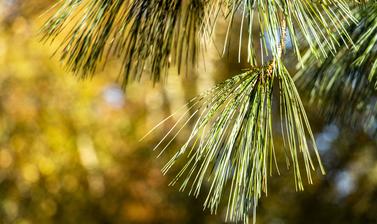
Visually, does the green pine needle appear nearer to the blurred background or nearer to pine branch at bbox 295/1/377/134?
pine branch at bbox 295/1/377/134

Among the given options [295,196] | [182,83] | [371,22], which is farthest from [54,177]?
[371,22]

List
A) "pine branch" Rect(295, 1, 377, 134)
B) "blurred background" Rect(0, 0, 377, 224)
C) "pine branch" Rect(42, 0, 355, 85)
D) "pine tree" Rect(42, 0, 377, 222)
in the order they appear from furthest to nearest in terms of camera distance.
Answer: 1. "blurred background" Rect(0, 0, 377, 224)
2. "pine branch" Rect(295, 1, 377, 134)
3. "pine branch" Rect(42, 0, 355, 85)
4. "pine tree" Rect(42, 0, 377, 222)

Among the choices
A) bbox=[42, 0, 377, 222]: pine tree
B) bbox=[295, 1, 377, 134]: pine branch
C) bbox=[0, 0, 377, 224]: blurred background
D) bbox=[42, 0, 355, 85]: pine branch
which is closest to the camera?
bbox=[42, 0, 377, 222]: pine tree

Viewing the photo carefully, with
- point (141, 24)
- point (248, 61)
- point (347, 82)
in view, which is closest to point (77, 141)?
point (347, 82)

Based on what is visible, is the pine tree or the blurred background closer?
the pine tree

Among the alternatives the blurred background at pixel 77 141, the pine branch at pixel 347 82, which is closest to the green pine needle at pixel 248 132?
the pine branch at pixel 347 82

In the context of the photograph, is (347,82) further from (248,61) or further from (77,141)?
(77,141)

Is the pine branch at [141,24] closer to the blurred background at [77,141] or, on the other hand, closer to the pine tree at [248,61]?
the pine tree at [248,61]

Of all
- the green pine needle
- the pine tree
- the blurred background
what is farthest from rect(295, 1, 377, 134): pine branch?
the blurred background
